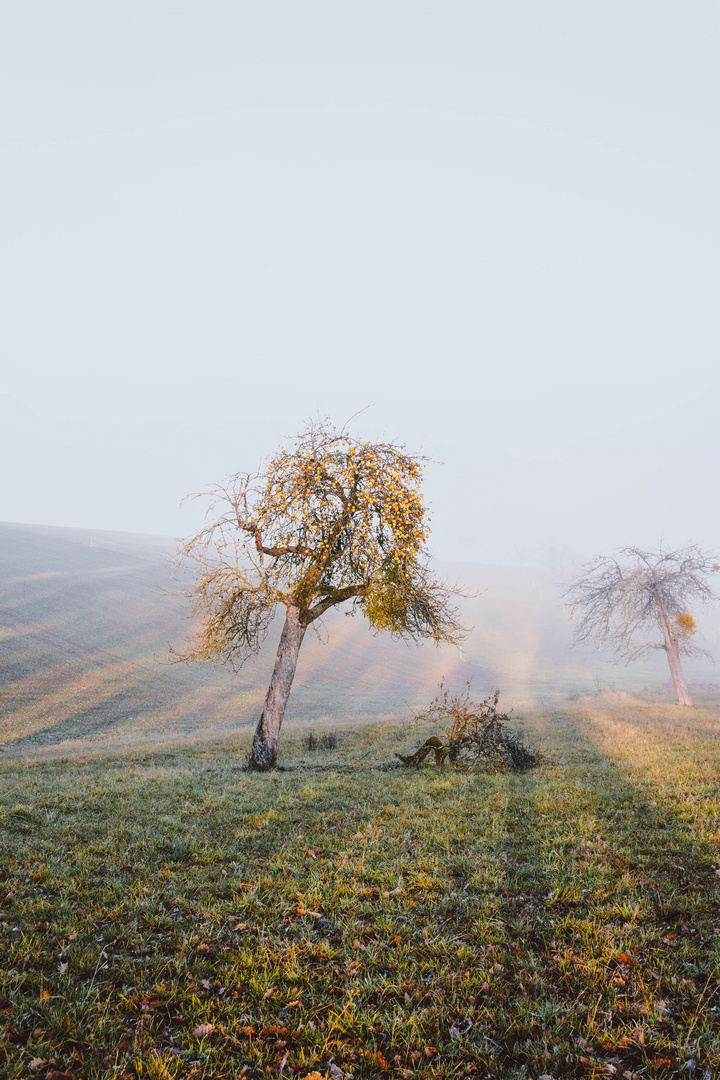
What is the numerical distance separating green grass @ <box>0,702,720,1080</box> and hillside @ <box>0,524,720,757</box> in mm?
6570

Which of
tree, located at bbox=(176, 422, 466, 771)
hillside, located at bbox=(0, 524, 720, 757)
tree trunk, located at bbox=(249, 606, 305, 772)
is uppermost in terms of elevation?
tree, located at bbox=(176, 422, 466, 771)

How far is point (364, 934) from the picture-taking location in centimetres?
591

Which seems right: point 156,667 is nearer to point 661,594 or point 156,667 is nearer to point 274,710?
point 274,710

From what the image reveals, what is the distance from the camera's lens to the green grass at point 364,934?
4.30 m

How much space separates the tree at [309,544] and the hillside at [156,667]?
198 centimetres

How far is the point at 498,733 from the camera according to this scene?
14.5 meters

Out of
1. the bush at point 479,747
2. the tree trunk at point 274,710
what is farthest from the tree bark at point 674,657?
the tree trunk at point 274,710

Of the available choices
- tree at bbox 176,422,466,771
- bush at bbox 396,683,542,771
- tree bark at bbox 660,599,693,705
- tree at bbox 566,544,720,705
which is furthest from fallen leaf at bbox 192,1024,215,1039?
tree bark at bbox 660,599,693,705

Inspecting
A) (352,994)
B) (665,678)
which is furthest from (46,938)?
(665,678)

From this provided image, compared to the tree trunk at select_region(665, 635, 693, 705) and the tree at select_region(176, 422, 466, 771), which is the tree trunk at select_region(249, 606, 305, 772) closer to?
the tree at select_region(176, 422, 466, 771)

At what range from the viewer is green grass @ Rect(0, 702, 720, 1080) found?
430 centimetres

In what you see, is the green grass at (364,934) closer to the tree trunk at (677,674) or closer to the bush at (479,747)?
the bush at (479,747)

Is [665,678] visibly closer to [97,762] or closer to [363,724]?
[363,724]

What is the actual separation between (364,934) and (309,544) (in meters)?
11.0
